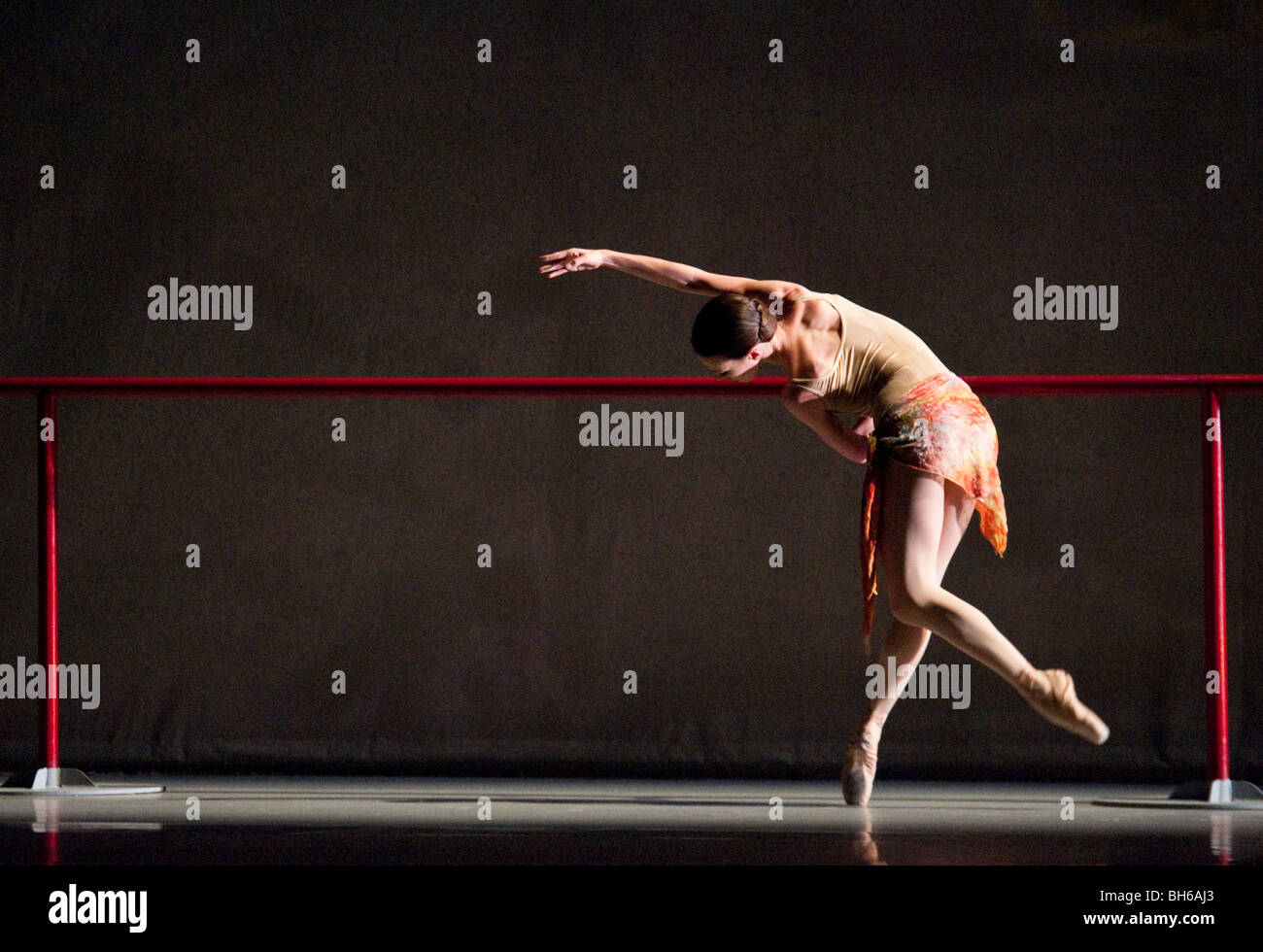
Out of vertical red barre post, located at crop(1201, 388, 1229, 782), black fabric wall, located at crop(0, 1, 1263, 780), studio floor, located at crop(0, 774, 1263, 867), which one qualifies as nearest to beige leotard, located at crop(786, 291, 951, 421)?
vertical red barre post, located at crop(1201, 388, 1229, 782)

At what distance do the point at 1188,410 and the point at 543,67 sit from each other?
1911mm

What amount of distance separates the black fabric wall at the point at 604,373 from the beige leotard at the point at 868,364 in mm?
1435

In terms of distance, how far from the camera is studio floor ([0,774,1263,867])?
81.8 inches

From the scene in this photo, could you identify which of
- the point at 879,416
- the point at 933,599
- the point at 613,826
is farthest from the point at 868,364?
the point at 613,826

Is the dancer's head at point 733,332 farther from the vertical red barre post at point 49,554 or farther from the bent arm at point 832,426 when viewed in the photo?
the vertical red barre post at point 49,554

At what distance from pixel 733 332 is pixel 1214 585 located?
1027 millimetres

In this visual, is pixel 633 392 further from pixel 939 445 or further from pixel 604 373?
pixel 604 373

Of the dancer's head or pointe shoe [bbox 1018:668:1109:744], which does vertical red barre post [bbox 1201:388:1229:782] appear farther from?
the dancer's head

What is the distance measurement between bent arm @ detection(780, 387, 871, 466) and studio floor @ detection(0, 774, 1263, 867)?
0.64m

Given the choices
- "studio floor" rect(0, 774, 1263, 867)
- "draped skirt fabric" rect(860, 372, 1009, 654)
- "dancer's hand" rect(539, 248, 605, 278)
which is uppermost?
"dancer's hand" rect(539, 248, 605, 278)

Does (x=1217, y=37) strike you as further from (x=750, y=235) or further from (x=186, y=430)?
(x=186, y=430)
